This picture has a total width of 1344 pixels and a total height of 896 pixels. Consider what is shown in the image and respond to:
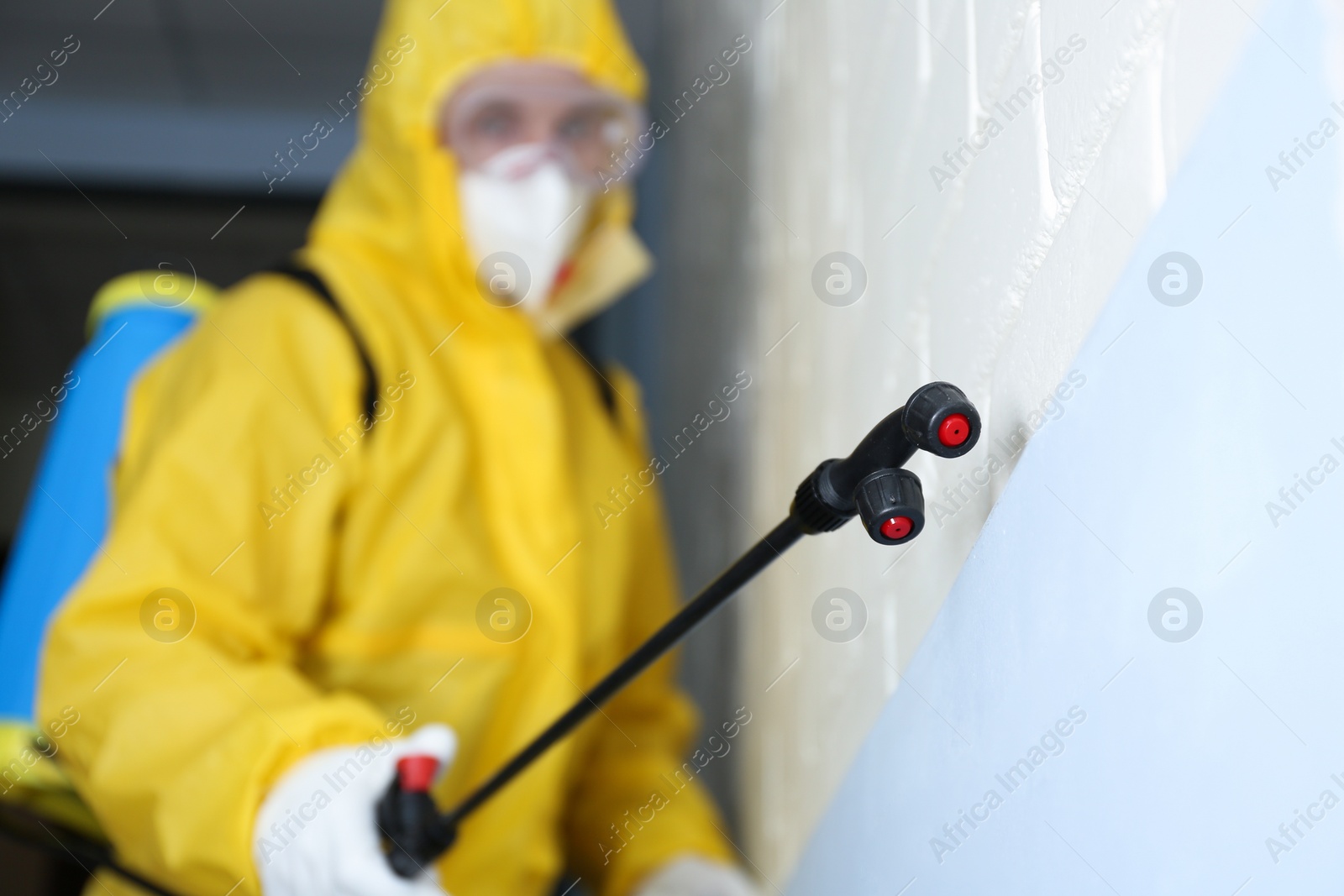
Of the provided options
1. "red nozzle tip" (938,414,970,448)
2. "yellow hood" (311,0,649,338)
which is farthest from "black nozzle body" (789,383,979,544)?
"yellow hood" (311,0,649,338)

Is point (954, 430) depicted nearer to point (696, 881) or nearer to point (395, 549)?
point (395, 549)

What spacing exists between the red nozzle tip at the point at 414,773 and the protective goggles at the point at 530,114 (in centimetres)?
61

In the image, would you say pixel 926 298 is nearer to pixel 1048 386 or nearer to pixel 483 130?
pixel 1048 386

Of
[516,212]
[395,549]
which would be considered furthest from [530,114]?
[395,549]

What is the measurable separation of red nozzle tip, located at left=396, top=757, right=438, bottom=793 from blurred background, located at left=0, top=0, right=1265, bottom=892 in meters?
0.28

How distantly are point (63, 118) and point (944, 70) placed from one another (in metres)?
1.72

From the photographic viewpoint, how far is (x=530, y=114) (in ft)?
3.52

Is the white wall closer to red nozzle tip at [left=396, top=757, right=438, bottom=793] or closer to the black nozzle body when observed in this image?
the black nozzle body

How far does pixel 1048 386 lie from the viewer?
0.46 metres

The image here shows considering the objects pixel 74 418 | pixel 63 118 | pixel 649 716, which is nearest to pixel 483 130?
pixel 74 418

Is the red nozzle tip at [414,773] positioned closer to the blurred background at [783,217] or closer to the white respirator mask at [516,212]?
the blurred background at [783,217]

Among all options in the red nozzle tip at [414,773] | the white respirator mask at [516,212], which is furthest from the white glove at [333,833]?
the white respirator mask at [516,212]

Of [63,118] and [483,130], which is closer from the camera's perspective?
[483,130]

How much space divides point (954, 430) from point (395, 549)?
63cm
